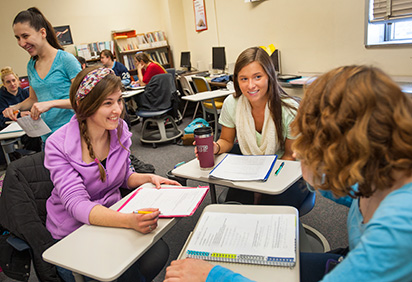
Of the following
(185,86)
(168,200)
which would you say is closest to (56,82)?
(168,200)

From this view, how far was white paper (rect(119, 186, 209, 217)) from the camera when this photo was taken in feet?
3.99

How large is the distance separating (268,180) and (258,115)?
69 centimetres

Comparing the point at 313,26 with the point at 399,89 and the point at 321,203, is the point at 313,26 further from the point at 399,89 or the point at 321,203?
the point at 399,89

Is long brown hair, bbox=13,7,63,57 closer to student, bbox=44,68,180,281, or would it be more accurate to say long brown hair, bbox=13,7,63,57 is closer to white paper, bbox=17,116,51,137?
white paper, bbox=17,116,51,137

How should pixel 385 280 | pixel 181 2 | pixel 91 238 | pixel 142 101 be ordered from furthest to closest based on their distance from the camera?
pixel 181 2 < pixel 142 101 < pixel 91 238 < pixel 385 280

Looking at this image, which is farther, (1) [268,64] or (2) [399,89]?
(1) [268,64]

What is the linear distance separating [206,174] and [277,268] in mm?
697

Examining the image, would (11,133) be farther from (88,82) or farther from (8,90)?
(88,82)

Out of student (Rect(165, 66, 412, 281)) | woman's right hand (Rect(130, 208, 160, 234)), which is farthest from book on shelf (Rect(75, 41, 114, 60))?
student (Rect(165, 66, 412, 281))

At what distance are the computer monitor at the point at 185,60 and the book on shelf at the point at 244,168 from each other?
5.34m

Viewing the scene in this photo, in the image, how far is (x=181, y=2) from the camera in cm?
688

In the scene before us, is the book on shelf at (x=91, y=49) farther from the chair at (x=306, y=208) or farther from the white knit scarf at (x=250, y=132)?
the chair at (x=306, y=208)

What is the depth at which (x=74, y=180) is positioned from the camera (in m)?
1.32

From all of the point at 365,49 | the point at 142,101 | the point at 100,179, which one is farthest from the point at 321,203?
the point at 142,101
